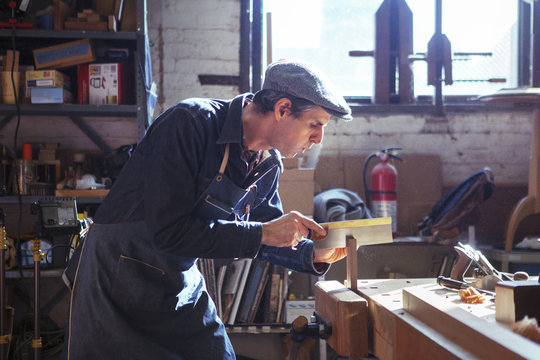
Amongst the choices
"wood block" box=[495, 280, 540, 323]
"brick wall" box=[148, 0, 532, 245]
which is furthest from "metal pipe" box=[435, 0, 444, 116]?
"wood block" box=[495, 280, 540, 323]

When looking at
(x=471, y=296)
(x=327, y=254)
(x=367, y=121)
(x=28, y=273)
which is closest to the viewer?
(x=471, y=296)

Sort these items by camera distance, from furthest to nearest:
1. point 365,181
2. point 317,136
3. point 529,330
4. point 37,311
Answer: point 365,181, point 37,311, point 317,136, point 529,330

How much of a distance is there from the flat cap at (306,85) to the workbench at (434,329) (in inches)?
17.8

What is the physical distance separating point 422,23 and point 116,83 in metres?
2.00

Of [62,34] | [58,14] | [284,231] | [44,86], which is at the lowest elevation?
[284,231]

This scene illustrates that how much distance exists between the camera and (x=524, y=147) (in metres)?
3.59

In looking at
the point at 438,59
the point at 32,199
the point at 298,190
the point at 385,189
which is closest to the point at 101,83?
the point at 32,199

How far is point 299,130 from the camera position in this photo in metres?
1.36

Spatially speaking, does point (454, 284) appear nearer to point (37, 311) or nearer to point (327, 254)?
point (327, 254)

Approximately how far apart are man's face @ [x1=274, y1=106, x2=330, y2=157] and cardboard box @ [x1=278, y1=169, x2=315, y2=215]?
1550 mm

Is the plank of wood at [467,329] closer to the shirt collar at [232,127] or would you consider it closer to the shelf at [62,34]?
the shirt collar at [232,127]

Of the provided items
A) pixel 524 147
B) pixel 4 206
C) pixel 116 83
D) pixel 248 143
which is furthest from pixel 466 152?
pixel 4 206

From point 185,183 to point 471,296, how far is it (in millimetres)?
651

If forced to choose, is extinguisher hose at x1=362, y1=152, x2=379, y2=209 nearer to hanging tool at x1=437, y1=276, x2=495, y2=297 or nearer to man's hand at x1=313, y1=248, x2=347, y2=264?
man's hand at x1=313, y1=248, x2=347, y2=264
